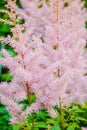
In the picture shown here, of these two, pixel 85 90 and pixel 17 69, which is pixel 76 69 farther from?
pixel 17 69

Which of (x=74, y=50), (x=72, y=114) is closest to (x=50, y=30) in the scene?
(x=74, y=50)

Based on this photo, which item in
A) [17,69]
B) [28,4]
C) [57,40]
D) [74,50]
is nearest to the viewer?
[17,69]

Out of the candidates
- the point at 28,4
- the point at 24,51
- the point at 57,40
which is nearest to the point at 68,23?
the point at 57,40

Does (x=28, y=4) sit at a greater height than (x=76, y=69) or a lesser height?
greater

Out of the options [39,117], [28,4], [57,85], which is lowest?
[39,117]

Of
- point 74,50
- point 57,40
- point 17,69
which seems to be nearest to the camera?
point 17,69

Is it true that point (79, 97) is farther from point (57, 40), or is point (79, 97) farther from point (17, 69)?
point (17, 69)

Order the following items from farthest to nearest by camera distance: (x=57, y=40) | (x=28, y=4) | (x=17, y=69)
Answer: (x=28, y=4)
(x=57, y=40)
(x=17, y=69)

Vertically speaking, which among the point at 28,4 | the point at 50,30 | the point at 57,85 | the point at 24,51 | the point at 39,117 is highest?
the point at 28,4

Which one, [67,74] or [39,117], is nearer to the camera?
[67,74]
